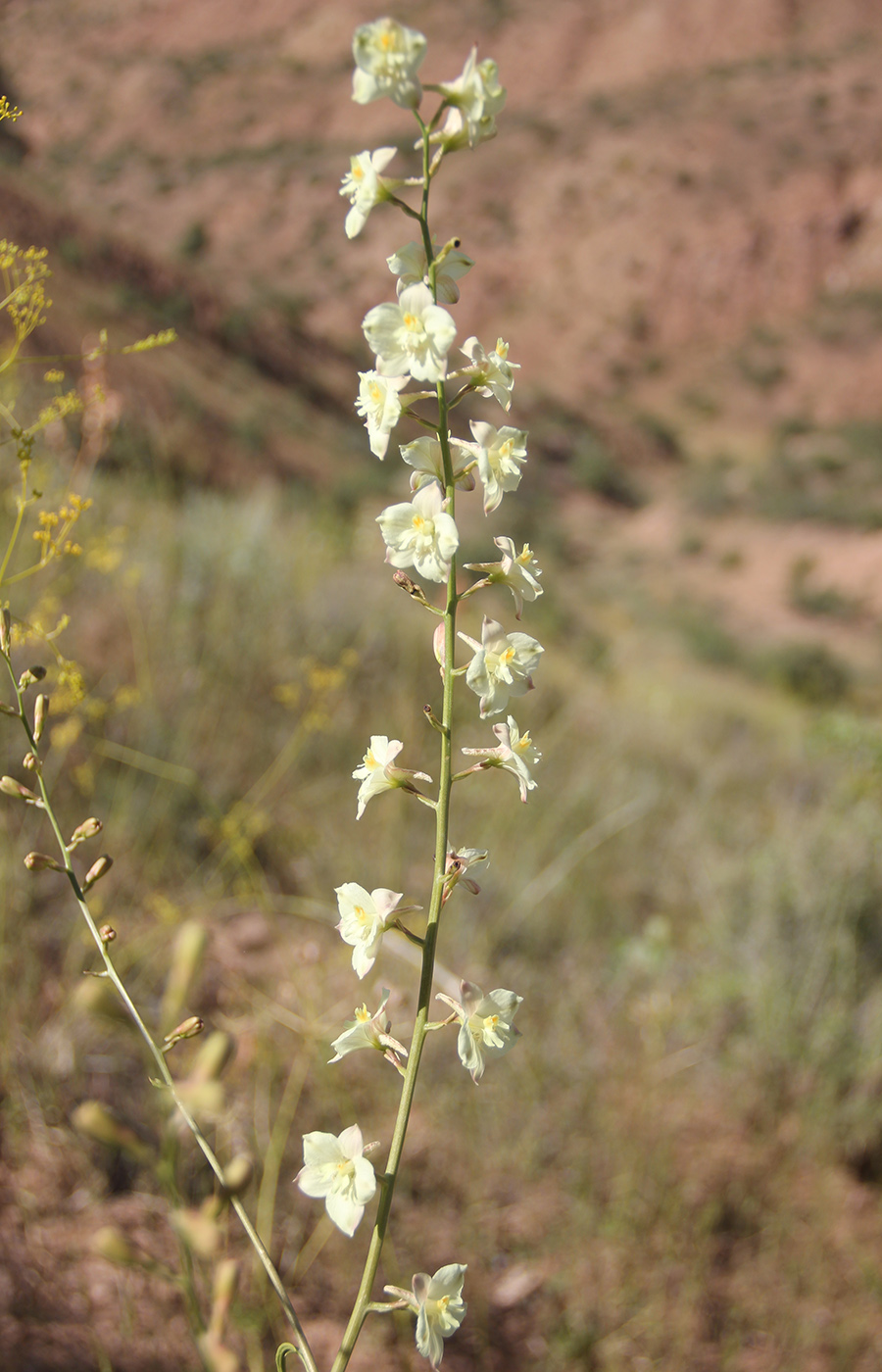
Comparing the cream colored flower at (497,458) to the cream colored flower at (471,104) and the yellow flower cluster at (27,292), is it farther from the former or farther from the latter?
the yellow flower cluster at (27,292)

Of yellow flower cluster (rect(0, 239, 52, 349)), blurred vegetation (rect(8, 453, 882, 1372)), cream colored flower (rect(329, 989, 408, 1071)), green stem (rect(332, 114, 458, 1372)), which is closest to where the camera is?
green stem (rect(332, 114, 458, 1372))

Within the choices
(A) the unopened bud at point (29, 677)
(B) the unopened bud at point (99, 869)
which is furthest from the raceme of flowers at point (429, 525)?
(A) the unopened bud at point (29, 677)

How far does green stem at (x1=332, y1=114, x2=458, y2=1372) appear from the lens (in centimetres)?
73

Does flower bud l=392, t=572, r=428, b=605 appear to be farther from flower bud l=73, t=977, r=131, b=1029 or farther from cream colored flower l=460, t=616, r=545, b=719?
flower bud l=73, t=977, r=131, b=1029

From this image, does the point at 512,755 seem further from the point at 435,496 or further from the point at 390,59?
the point at 390,59

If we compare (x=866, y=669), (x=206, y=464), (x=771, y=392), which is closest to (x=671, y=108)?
(x=771, y=392)

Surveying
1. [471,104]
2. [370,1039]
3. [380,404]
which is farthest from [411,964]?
[471,104]

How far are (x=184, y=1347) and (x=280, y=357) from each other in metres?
21.4

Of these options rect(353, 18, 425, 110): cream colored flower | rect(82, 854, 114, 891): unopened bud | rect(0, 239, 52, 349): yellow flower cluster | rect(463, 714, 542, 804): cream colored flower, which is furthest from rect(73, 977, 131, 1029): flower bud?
rect(353, 18, 425, 110): cream colored flower

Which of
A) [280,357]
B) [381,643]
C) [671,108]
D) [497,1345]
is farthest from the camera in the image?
[671,108]

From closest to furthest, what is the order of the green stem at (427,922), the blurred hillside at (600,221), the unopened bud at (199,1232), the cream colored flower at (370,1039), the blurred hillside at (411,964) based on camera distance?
the unopened bud at (199,1232) → the green stem at (427,922) → the cream colored flower at (370,1039) → the blurred hillside at (411,964) → the blurred hillside at (600,221)

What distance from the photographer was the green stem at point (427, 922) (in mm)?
727

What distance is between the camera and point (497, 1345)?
6.82 ft

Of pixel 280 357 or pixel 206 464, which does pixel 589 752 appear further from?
pixel 280 357
